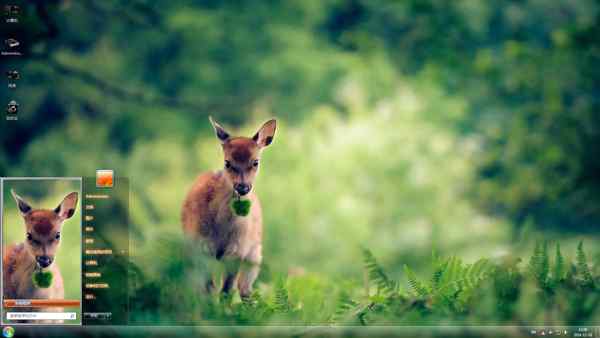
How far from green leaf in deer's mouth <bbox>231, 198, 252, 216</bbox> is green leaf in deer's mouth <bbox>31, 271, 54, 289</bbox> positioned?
15.6 inches

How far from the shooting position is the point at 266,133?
1.23 meters

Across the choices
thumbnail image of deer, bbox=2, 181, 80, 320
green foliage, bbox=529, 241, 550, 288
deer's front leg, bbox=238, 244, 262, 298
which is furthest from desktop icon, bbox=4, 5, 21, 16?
green foliage, bbox=529, 241, 550, 288

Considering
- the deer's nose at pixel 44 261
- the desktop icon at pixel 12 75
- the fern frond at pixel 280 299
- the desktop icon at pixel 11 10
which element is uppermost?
the desktop icon at pixel 11 10

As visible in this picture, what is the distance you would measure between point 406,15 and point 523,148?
1750 millimetres

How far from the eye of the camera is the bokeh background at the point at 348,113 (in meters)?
4.34

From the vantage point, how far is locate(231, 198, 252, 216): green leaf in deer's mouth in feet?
3.91

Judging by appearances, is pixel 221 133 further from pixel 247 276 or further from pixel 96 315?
pixel 96 315

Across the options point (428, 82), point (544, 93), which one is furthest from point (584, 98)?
point (428, 82)

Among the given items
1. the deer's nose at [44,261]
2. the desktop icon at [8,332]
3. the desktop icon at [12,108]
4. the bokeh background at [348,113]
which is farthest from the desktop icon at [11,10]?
the bokeh background at [348,113]

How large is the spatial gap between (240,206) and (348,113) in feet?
16.7

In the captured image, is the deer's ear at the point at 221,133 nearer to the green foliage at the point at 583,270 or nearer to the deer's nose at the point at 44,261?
the deer's nose at the point at 44,261

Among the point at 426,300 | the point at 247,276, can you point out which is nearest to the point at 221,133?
the point at 247,276

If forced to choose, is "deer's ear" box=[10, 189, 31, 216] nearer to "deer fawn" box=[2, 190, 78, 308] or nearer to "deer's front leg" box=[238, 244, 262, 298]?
"deer fawn" box=[2, 190, 78, 308]

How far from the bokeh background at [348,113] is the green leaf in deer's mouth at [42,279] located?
2.12 meters
